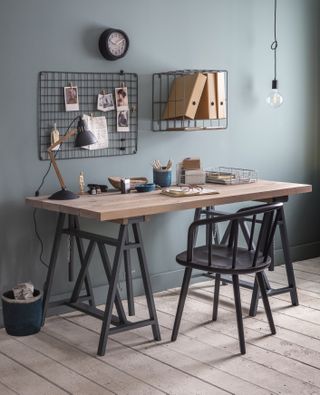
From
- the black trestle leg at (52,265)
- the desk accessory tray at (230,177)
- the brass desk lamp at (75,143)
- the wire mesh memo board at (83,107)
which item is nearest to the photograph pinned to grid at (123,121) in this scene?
the wire mesh memo board at (83,107)

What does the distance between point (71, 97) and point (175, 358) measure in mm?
1571

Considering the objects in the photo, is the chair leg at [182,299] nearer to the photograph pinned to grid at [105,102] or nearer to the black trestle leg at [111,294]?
the black trestle leg at [111,294]

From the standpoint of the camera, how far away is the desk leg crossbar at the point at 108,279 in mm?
3287

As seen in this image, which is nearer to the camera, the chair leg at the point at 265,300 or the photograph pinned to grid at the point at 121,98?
the chair leg at the point at 265,300

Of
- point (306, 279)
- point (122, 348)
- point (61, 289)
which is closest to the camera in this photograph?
point (122, 348)

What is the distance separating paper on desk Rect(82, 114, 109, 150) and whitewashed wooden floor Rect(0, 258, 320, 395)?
3.24ft

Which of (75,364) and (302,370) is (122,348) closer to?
(75,364)

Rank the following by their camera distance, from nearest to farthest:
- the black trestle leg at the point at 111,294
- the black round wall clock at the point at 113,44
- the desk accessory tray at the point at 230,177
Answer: the black trestle leg at the point at 111,294 < the black round wall clock at the point at 113,44 < the desk accessory tray at the point at 230,177

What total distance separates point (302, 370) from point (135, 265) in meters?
1.46

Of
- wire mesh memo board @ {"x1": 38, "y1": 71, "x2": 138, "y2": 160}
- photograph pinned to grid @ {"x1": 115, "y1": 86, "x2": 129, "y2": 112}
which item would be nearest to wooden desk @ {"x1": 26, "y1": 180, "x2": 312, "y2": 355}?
wire mesh memo board @ {"x1": 38, "y1": 71, "x2": 138, "y2": 160}

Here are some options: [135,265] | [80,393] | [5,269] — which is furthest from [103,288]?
[80,393]

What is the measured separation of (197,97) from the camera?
13.4ft

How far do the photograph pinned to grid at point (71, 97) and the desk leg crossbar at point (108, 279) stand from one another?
625mm

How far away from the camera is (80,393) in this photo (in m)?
2.85
